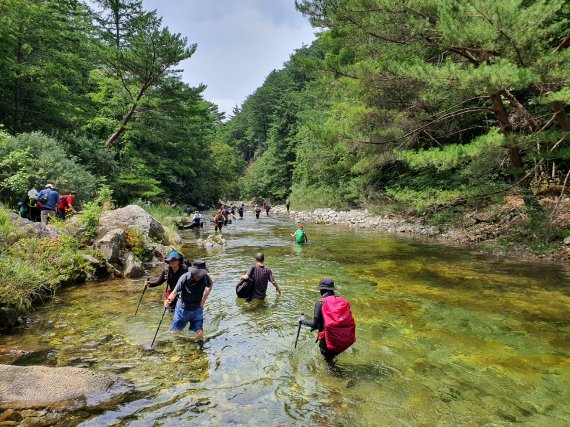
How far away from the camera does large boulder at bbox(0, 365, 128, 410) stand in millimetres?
4543

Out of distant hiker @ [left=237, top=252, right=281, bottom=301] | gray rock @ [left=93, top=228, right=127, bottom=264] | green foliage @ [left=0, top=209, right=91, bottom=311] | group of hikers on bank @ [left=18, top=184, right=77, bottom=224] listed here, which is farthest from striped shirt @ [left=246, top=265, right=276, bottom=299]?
group of hikers on bank @ [left=18, top=184, right=77, bottom=224]

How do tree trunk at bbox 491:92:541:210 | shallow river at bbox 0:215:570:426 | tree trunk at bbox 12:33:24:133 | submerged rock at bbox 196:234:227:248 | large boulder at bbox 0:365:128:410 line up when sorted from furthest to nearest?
tree trunk at bbox 12:33:24:133
submerged rock at bbox 196:234:227:248
tree trunk at bbox 491:92:541:210
shallow river at bbox 0:215:570:426
large boulder at bbox 0:365:128:410

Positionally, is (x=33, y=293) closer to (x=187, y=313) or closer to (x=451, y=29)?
(x=187, y=313)

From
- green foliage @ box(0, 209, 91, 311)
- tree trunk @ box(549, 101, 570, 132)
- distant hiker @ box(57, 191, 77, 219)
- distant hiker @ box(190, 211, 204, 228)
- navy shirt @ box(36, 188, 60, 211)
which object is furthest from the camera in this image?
distant hiker @ box(190, 211, 204, 228)

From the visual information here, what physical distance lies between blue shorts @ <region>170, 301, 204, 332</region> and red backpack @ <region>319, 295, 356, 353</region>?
2.72m

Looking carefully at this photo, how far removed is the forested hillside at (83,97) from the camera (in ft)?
55.4

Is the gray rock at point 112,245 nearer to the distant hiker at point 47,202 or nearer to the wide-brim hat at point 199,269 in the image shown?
the distant hiker at point 47,202

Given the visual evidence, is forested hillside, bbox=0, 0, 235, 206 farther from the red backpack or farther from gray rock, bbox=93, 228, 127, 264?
the red backpack

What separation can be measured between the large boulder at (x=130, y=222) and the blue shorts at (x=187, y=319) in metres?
7.54

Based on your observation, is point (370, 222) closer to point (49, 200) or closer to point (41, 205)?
point (49, 200)

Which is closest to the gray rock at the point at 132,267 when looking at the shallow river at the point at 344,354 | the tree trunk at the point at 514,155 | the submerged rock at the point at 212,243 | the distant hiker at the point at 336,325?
the shallow river at the point at 344,354

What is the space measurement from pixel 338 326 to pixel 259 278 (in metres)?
4.12

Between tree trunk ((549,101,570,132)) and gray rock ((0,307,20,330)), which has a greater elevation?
tree trunk ((549,101,570,132))

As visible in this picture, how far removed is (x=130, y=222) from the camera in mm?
14852
